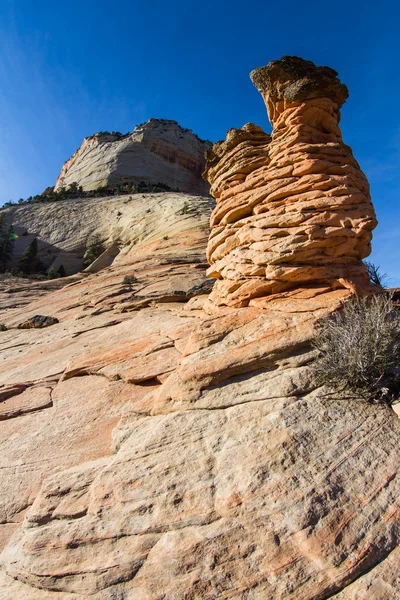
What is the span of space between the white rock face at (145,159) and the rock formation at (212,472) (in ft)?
198

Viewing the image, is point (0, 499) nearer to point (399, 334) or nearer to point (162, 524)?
point (162, 524)

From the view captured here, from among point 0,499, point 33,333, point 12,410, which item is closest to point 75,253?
point 33,333

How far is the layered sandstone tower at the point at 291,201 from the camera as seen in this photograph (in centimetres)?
625

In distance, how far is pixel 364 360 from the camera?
14.6 ft

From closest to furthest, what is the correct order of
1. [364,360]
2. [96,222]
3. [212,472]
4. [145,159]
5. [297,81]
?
[212,472] < [364,360] < [297,81] < [96,222] < [145,159]

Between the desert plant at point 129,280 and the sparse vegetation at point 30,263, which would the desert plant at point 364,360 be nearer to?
the desert plant at point 129,280

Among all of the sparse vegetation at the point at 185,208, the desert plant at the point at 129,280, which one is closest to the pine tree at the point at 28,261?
the sparse vegetation at the point at 185,208

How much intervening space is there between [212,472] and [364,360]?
2493mm

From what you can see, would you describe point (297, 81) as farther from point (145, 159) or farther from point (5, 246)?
point (145, 159)

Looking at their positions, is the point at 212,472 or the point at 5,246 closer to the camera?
the point at 212,472

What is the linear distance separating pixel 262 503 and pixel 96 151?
258 ft

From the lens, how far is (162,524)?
3492mm

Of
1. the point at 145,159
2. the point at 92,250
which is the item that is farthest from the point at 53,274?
the point at 145,159

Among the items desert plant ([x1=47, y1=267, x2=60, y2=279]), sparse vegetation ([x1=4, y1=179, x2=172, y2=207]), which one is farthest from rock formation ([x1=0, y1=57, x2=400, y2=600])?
sparse vegetation ([x1=4, y1=179, x2=172, y2=207])
